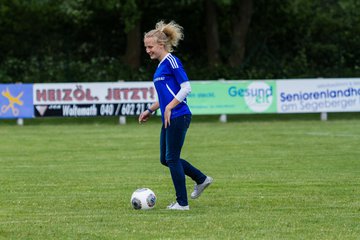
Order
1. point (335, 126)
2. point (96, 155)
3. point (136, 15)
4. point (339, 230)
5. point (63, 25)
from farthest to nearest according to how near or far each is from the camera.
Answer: point (63, 25)
point (136, 15)
point (335, 126)
point (96, 155)
point (339, 230)

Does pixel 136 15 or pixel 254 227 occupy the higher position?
pixel 136 15

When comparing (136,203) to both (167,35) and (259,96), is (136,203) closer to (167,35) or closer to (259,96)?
(167,35)

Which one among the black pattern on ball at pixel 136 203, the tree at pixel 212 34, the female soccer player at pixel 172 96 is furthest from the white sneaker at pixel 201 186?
the tree at pixel 212 34

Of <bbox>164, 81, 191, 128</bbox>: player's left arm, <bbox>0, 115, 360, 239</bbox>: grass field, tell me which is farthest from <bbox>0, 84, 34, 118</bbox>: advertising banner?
<bbox>164, 81, 191, 128</bbox>: player's left arm

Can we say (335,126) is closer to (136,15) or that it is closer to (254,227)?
(136,15)

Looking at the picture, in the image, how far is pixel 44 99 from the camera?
2894 cm

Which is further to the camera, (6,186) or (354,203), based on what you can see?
(6,186)

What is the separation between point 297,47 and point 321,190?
90.6ft

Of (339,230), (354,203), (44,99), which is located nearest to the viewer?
(339,230)

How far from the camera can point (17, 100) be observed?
2905 centimetres

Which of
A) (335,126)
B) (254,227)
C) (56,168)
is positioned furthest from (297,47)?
(254,227)

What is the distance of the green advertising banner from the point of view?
2923 centimetres

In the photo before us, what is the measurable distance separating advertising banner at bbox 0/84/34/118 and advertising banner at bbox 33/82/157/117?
0.19 metres

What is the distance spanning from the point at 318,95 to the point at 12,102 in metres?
9.45
